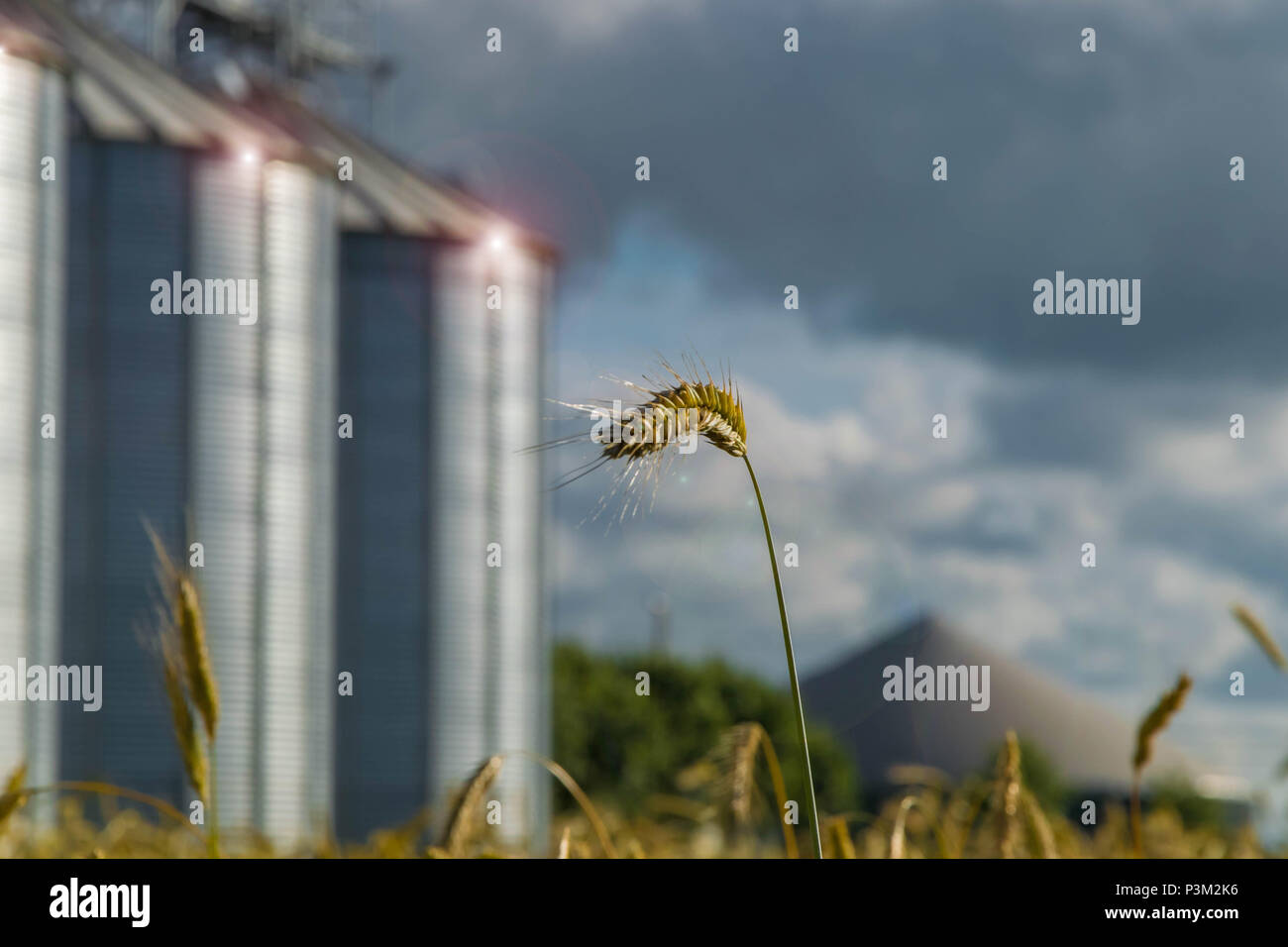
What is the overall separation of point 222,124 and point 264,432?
15.3ft

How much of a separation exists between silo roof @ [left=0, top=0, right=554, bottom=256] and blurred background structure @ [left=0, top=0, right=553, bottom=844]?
53mm

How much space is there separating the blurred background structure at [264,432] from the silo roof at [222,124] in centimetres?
5

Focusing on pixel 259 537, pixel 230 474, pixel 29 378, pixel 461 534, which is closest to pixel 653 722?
pixel 461 534

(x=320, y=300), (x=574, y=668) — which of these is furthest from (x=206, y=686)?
(x=574, y=668)

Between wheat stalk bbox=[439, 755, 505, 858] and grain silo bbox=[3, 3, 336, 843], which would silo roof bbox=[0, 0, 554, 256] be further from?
wheat stalk bbox=[439, 755, 505, 858]

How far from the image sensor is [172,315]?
704 inches

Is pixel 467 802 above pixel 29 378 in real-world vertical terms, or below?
below

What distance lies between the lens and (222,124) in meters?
19.3

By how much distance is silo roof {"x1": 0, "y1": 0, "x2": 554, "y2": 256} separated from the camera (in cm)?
1786

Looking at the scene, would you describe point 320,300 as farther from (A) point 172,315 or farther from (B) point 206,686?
(B) point 206,686

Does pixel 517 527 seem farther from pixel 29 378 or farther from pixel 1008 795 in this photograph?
pixel 1008 795

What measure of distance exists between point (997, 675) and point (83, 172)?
6810cm

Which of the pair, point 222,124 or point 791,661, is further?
point 222,124
